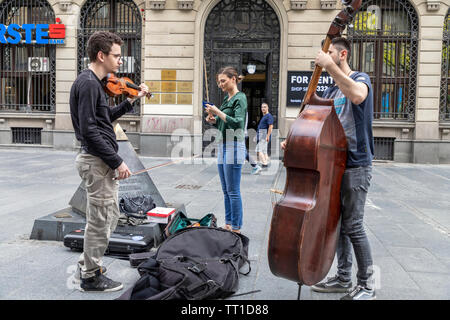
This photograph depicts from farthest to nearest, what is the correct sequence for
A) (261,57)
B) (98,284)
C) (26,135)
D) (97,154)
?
(26,135)
(261,57)
(98,284)
(97,154)

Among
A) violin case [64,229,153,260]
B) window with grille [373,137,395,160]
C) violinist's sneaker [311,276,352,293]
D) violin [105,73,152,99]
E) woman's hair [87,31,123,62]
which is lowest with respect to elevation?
violinist's sneaker [311,276,352,293]

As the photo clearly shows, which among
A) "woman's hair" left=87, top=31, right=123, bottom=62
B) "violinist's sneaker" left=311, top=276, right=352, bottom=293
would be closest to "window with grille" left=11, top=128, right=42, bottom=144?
"woman's hair" left=87, top=31, right=123, bottom=62

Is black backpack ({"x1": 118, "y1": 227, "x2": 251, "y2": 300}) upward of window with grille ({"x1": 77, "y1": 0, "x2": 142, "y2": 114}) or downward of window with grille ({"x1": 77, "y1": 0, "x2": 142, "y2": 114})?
downward

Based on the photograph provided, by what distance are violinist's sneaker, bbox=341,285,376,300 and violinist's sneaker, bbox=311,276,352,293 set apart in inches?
7.2

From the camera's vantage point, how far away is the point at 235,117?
15.2 feet

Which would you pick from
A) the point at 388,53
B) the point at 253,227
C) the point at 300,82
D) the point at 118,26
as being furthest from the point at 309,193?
the point at 118,26

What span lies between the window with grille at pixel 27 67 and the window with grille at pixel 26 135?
725 millimetres

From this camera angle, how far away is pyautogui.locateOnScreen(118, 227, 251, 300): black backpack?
9.73ft

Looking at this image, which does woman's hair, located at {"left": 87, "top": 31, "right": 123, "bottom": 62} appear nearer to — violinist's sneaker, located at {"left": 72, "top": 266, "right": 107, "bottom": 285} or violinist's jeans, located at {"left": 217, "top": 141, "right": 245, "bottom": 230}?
violinist's sneaker, located at {"left": 72, "top": 266, "right": 107, "bottom": 285}

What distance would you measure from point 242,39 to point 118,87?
1150cm

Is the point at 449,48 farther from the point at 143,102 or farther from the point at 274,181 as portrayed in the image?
the point at 143,102

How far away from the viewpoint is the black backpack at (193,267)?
2.97m

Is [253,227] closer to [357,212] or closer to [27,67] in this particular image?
[357,212]
